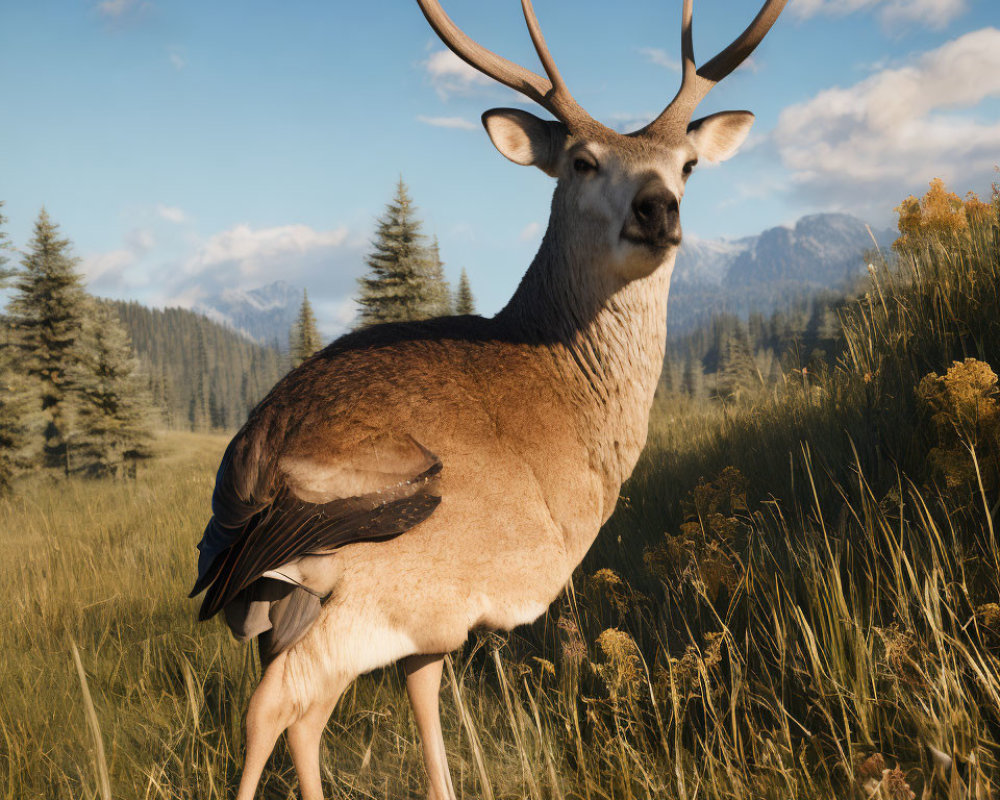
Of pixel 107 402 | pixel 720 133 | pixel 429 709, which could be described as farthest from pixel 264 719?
pixel 107 402

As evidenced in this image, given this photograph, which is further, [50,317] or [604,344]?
[50,317]

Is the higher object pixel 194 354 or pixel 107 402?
pixel 194 354

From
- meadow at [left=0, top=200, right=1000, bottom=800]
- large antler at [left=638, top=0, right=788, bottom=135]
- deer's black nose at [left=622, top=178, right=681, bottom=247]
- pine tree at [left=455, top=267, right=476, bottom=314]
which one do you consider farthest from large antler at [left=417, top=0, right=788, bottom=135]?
pine tree at [left=455, top=267, right=476, bottom=314]

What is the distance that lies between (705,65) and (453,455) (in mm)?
2471

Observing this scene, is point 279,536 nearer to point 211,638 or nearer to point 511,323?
point 511,323

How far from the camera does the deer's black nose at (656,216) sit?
8.75 ft

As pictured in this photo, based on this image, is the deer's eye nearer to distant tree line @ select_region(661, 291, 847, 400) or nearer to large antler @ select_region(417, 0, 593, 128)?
large antler @ select_region(417, 0, 593, 128)

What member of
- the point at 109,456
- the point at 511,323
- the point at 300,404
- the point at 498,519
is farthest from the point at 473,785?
the point at 109,456

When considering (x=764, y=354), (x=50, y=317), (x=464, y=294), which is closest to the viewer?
(x=50, y=317)

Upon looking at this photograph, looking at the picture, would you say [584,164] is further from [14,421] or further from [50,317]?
[50,317]

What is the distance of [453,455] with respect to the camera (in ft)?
8.04

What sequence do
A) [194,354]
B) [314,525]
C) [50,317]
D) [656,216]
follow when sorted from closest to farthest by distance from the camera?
[314,525] → [656,216] → [50,317] → [194,354]

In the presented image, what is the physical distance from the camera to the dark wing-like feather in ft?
→ 7.38

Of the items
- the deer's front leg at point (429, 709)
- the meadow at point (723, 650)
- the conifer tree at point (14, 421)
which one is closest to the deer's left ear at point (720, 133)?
the meadow at point (723, 650)
